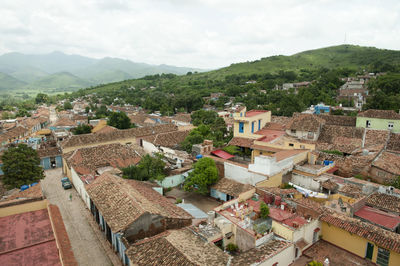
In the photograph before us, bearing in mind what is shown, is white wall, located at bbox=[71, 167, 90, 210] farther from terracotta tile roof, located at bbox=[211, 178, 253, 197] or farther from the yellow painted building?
the yellow painted building

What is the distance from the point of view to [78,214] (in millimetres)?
17250

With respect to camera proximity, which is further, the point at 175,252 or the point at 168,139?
the point at 168,139

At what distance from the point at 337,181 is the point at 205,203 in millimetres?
8965

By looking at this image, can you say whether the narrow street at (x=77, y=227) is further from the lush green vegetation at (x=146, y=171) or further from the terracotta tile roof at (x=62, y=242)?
the lush green vegetation at (x=146, y=171)

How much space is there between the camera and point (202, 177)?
1797cm

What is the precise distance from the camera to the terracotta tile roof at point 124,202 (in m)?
12.0

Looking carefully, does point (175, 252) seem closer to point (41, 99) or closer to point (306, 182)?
point (306, 182)

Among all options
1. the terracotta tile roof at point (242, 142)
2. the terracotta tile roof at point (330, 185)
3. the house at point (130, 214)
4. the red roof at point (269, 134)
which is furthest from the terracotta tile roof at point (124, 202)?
the red roof at point (269, 134)

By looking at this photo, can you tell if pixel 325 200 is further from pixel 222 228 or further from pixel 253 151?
pixel 253 151

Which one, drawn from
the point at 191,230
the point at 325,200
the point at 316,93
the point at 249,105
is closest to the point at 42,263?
the point at 191,230

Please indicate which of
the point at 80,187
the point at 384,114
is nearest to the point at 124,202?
the point at 80,187

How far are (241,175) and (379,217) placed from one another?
8408 millimetres

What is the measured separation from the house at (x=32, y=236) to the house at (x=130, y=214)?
7.29 feet

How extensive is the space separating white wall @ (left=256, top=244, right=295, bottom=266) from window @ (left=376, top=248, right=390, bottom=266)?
11.3ft
